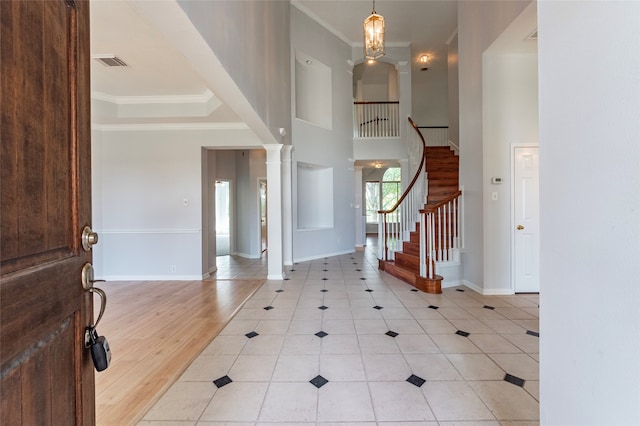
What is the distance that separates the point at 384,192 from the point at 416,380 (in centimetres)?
1155

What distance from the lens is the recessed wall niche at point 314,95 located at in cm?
673

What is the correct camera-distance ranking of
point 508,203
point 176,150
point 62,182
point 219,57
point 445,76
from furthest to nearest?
point 445,76 → point 176,150 → point 508,203 → point 219,57 → point 62,182

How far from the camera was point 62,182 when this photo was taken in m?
0.72

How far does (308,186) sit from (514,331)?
527 centimetres

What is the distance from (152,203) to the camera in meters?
4.75

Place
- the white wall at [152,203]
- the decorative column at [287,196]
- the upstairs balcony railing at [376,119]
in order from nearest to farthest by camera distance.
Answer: the white wall at [152,203]
the decorative column at [287,196]
the upstairs balcony railing at [376,119]

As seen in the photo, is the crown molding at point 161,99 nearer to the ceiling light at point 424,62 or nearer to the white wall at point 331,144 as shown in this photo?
the white wall at point 331,144

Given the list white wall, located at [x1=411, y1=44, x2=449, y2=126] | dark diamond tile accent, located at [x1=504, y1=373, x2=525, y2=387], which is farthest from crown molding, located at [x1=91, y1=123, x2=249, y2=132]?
white wall, located at [x1=411, y1=44, x2=449, y2=126]

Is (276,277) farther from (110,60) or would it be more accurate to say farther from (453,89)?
(453,89)

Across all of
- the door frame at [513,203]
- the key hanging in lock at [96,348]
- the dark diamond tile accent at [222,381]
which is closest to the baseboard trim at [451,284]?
the door frame at [513,203]

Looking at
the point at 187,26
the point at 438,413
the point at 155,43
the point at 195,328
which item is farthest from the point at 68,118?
the point at 155,43

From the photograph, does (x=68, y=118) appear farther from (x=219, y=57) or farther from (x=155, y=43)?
(x=155, y=43)

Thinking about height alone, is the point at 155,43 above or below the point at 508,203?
above

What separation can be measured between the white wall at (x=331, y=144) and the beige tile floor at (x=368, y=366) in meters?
3.01
